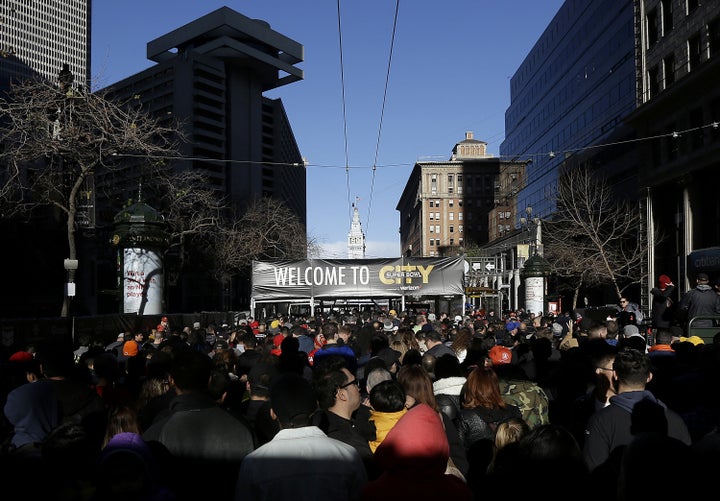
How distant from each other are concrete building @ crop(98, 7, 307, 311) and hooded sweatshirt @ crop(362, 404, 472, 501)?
10134 cm

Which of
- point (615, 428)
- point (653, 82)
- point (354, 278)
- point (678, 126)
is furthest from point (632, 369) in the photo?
point (653, 82)

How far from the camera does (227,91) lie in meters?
133

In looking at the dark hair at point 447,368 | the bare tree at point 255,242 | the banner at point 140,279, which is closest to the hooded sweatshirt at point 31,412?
the dark hair at point 447,368

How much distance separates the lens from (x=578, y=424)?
6.07m

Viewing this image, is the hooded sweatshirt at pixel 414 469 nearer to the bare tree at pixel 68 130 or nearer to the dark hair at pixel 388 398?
the dark hair at pixel 388 398

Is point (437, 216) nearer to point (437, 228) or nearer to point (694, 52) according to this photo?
point (437, 228)

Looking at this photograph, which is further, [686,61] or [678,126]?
[678,126]

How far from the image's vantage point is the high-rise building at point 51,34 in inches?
5581

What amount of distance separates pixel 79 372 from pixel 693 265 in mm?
21946

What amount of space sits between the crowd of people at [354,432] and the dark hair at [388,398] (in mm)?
12

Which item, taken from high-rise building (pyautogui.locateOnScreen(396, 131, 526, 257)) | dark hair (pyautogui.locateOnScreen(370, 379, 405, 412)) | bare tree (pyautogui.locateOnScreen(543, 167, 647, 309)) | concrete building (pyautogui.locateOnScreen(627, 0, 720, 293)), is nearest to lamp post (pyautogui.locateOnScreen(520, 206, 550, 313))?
concrete building (pyautogui.locateOnScreen(627, 0, 720, 293))

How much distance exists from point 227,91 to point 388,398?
133 meters

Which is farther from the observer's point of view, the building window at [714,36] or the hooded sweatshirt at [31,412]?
the building window at [714,36]

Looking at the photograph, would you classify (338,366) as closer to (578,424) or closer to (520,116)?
(578,424)
